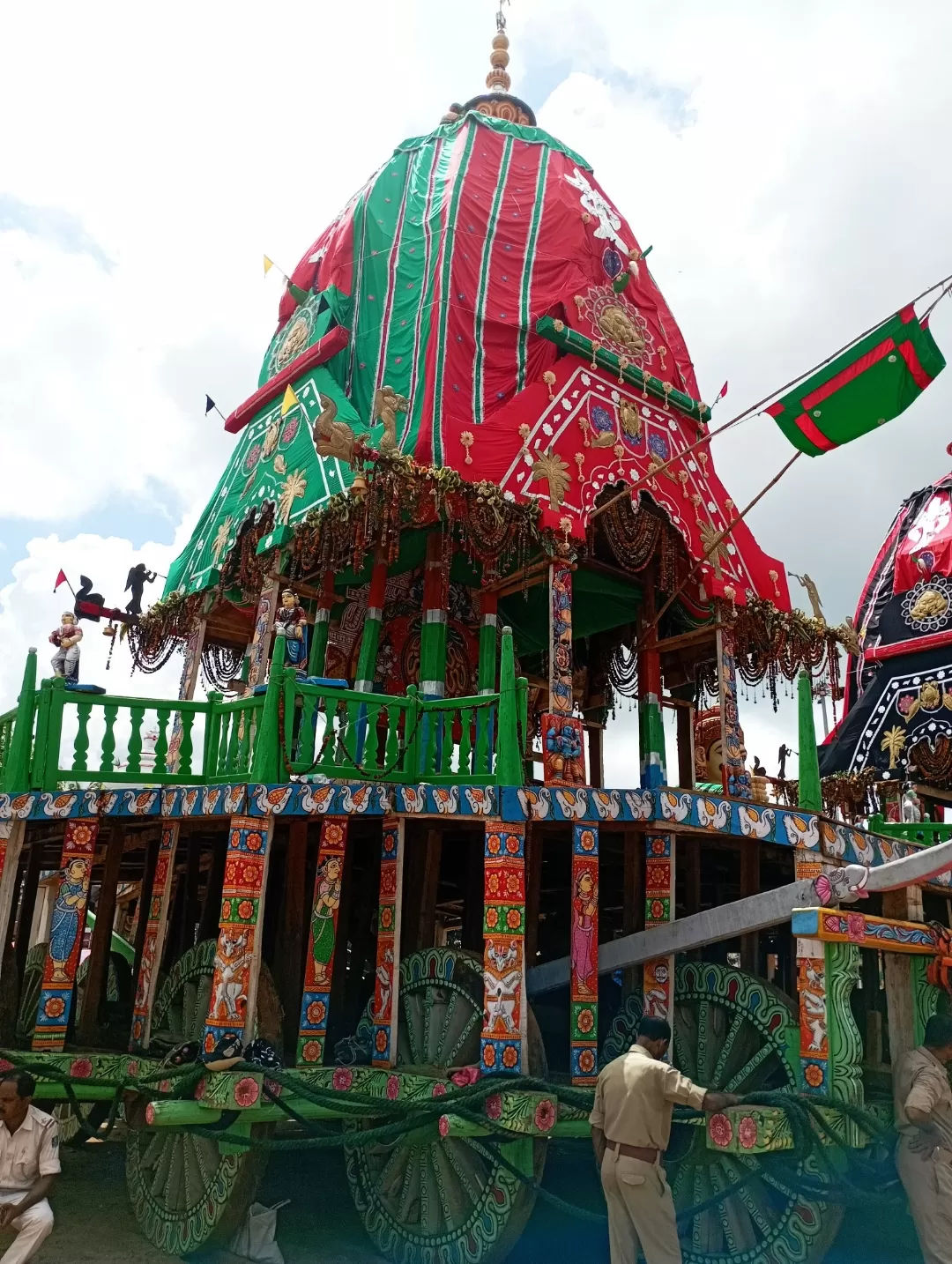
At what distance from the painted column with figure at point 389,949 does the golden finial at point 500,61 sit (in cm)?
1229

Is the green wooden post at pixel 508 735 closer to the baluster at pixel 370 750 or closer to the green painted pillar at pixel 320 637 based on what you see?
the baluster at pixel 370 750

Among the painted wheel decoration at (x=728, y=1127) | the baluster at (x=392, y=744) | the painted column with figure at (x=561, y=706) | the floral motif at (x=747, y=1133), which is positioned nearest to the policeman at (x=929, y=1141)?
the painted wheel decoration at (x=728, y=1127)

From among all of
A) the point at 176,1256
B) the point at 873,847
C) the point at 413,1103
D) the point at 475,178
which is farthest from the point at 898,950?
the point at 475,178

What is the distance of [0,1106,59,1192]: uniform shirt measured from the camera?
19.2 ft

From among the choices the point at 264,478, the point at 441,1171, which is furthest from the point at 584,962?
the point at 264,478

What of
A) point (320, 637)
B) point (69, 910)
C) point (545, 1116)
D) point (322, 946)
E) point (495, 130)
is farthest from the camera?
point (495, 130)

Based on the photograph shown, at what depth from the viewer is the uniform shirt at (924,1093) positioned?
5.83m

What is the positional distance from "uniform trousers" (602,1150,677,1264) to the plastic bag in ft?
9.60

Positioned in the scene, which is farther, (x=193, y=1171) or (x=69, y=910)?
(x=69, y=910)

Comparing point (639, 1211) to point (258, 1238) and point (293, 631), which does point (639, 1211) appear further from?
point (293, 631)

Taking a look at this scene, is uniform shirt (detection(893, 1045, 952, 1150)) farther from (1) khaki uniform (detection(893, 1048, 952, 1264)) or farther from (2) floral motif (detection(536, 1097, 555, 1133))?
(2) floral motif (detection(536, 1097, 555, 1133))

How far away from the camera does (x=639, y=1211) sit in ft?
17.6

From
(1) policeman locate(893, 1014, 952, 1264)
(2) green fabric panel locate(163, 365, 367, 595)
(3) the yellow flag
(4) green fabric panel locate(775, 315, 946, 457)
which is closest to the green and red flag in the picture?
(4) green fabric panel locate(775, 315, 946, 457)

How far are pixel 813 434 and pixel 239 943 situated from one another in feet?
21.4
